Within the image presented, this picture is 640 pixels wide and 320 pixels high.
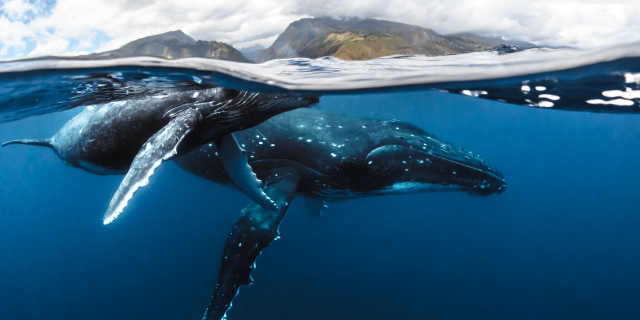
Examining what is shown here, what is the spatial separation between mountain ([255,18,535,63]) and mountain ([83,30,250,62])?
1.61 feet

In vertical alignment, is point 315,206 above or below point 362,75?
below

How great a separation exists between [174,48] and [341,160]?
3337 millimetres

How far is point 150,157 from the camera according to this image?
3020 millimetres

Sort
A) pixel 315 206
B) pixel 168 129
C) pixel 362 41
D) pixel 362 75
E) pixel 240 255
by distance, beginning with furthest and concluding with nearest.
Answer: pixel 315 206, pixel 362 75, pixel 240 255, pixel 362 41, pixel 168 129

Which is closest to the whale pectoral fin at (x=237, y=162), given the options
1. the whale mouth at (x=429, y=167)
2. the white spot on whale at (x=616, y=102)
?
the whale mouth at (x=429, y=167)

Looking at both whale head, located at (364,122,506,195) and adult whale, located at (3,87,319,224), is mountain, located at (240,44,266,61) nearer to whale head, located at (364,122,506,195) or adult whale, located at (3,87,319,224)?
adult whale, located at (3,87,319,224)

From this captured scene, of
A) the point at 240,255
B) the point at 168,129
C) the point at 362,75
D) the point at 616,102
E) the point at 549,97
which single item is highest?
the point at 362,75

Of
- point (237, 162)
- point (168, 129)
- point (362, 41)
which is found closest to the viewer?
point (168, 129)

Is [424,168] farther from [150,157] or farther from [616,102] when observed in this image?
[150,157]

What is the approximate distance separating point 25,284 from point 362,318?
669 inches

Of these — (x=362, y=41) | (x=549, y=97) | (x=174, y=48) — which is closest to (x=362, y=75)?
(x=362, y=41)

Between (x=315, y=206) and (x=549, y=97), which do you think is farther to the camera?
(x=315, y=206)

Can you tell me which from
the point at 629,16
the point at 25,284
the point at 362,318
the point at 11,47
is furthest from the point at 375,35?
the point at 25,284

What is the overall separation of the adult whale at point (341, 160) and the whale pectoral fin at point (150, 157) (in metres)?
2.11
